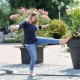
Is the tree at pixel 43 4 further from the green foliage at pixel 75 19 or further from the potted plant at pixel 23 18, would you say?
the green foliage at pixel 75 19

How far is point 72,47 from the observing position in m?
10.4

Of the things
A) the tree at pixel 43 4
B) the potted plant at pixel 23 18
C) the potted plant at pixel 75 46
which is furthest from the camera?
the tree at pixel 43 4

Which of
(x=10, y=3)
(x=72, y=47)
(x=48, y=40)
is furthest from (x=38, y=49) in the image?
(x=10, y=3)

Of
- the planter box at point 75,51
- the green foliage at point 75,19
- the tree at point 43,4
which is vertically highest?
the tree at point 43,4

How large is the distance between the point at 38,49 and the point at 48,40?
11.7ft

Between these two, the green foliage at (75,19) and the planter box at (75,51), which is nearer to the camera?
the planter box at (75,51)

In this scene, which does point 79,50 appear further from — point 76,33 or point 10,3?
point 10,3

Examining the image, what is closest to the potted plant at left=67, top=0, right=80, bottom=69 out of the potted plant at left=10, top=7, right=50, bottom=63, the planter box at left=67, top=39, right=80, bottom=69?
the planter box at left=67, top=39, right=80, bottom=69

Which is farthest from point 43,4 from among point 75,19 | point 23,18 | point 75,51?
point 75,51

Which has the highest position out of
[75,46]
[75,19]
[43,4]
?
[43,4]

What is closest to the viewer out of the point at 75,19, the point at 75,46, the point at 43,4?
the point at 75,46

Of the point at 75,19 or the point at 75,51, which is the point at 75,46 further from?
the point at 75,19

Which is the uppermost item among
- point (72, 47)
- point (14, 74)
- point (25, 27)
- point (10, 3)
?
point (10, 3)

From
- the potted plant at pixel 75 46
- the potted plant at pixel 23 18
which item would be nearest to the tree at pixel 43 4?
the potted plant at pixel 23 18
